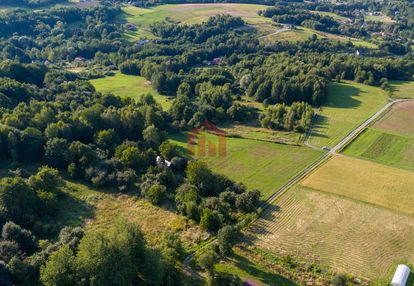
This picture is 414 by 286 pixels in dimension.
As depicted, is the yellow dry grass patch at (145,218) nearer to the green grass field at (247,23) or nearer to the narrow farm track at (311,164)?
the narrow farm track at (311,164)

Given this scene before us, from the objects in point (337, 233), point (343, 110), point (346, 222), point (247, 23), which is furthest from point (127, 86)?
point (247, 23)

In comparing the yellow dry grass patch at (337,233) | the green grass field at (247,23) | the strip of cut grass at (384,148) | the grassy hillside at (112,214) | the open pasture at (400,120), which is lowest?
the grassy hillside at (112,214)

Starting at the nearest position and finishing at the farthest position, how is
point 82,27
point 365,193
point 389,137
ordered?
point 365,193, point 389,137, point 82,27

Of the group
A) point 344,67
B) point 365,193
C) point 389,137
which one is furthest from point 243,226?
point 344,67

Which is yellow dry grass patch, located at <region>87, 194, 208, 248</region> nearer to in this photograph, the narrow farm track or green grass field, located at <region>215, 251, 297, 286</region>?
the narrow farm track

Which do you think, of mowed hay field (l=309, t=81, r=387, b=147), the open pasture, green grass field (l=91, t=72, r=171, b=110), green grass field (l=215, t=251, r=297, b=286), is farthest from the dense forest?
the open pasture

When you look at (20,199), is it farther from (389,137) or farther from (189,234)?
(389,137)

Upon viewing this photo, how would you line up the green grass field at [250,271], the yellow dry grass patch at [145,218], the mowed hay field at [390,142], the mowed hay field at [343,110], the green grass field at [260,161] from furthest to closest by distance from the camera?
the mowed hay field at [343,110] → the mowed hay field at [390,142] → the green grass field at [260,161] → the yellow dry grass patch at [145,218] → the green grass field at [250,271]
